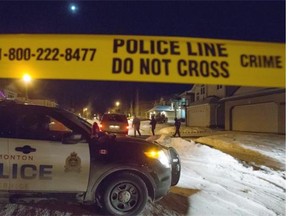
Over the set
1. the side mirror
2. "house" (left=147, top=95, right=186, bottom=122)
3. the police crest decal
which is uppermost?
"house" (left=147, top=95, right=186, bottom=122)

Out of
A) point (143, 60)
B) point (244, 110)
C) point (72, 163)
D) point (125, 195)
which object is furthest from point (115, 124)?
point (143, 60)

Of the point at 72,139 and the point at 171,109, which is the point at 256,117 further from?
the point at 171,109

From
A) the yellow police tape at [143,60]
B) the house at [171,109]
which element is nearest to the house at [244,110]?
the house at [171,109]

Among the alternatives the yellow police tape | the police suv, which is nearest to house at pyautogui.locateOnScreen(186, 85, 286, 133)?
the police suv

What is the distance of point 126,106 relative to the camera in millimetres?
90125

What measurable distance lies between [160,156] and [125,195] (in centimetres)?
78

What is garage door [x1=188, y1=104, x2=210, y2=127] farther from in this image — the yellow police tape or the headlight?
the yellow police tape

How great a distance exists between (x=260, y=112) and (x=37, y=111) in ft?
75.6

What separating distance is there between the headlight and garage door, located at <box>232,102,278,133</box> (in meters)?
20.1

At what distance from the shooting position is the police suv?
549cm

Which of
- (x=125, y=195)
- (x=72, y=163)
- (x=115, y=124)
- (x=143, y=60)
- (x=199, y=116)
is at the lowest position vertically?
(x=125, y=195)

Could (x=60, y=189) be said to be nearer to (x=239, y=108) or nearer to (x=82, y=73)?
(x=82, y=73)


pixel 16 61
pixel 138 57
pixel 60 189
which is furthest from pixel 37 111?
pixel 138 57

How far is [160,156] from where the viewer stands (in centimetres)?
596
